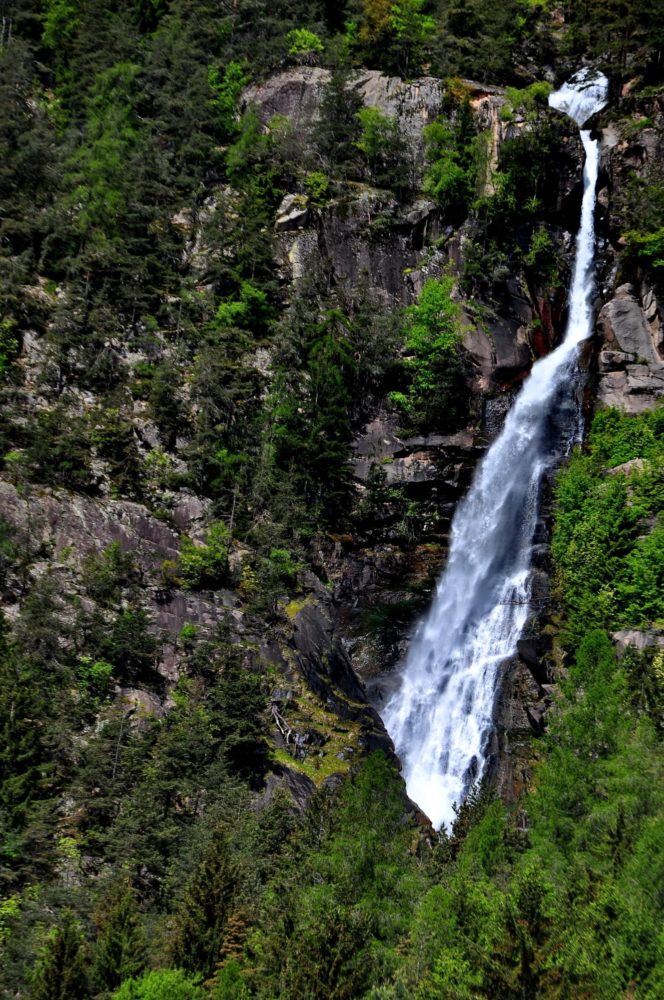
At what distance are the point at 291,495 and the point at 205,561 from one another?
6.50 metres

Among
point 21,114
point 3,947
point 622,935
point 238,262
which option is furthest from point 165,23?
point 622,935

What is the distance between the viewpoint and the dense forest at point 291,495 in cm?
2312

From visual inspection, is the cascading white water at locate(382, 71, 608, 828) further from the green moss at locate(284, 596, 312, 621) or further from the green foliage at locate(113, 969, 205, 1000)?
the green foliage at locate(113, 969, 205, 1000)

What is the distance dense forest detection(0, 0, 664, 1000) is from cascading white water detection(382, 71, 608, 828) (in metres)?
1.34

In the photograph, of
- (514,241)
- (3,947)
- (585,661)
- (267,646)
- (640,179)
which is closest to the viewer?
(3,947)

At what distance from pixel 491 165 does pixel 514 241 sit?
5615mm

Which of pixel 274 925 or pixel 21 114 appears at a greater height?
pixel 21 114

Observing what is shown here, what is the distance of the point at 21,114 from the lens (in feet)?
172

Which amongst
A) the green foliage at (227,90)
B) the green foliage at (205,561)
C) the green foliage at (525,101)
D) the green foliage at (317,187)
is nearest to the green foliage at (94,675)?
the green foliage at (205,561)

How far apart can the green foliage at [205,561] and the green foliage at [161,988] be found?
20.1 m

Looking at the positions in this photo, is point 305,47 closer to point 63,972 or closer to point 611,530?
point 611,530

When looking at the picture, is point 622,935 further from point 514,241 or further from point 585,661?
point 514,241

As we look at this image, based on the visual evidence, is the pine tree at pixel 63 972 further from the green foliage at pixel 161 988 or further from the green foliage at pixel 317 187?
the green foliage at pixel 317 187

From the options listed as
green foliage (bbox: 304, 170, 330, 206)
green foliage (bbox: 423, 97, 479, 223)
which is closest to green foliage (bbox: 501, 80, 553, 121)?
green foliage (bbox: 423, 97, 479, 223)
